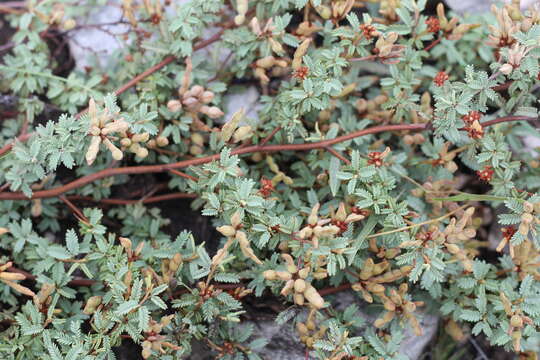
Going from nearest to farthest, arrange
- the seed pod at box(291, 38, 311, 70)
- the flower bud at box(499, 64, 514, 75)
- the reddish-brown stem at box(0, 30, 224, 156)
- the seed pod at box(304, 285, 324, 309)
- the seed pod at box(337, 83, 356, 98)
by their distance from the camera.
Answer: the seed pod at box(304, 285, 324, 309) < the flower bud at box(499, 64, 514, 75) < the seed pod at box(291, 38, 311, 70) < the reddish-brown stem at box(0, 30, 224, 156) < the seed pod at box(337, 83, 356, 98)

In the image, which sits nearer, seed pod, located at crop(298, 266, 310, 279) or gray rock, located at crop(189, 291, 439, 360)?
seed pod, located at crop(298, 266, 310, 279)

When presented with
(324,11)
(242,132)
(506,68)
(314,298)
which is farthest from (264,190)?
(506,68)

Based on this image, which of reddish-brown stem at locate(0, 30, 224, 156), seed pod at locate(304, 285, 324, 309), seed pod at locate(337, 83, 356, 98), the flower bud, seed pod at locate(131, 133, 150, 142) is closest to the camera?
seed pod at locate(304, 285, 324, 309)

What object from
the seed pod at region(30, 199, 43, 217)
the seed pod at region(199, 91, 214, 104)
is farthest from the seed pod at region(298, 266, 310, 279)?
the seed pod at region(30, 199, 43, 217)

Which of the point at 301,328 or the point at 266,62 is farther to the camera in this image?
the point at 266,62

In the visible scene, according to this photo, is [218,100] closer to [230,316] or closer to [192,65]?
[192,65]

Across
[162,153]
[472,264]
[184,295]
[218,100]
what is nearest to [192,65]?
[218,100]

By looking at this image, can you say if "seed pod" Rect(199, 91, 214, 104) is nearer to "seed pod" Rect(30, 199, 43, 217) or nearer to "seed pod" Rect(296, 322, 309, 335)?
"seed pod" Rect(30, 199, 43, 217)

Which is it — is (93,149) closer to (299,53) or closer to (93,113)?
(93,113)
